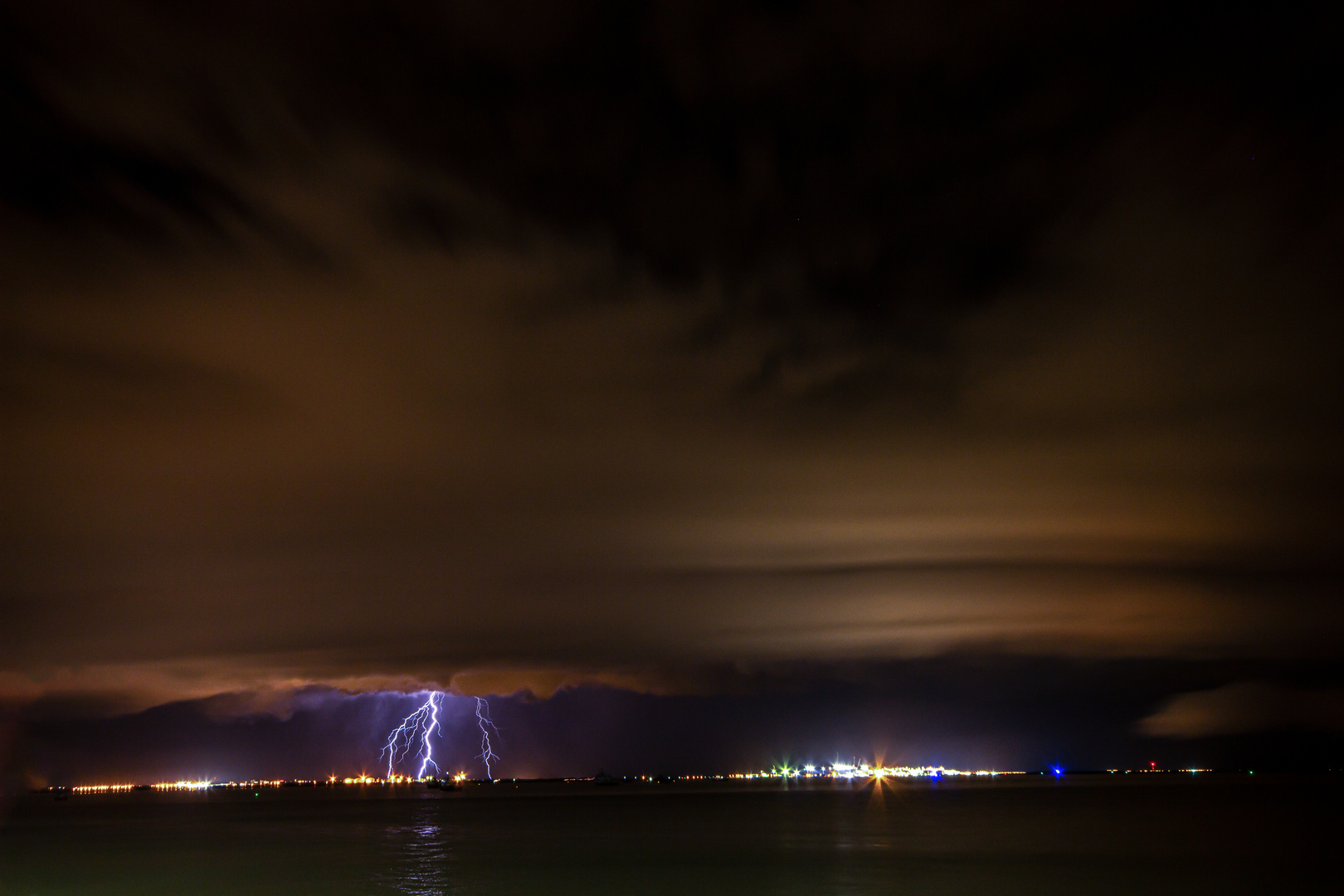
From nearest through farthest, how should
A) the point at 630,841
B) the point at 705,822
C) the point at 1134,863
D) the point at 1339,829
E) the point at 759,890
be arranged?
the point at 759,890, the point at 1134,863, the point at 630,841, the point at 1339,829, the point at 705,822

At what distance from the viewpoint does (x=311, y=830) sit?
296ft

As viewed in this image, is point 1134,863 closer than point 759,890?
No

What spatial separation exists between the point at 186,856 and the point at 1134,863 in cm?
5760

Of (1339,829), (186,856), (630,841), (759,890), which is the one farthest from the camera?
(1339,829)

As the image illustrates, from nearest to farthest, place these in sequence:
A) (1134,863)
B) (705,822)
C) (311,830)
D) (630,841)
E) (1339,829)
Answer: (1134,863), (630,841), (1339,829), (311,830), (705,822)

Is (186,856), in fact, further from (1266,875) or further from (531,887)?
(1266,875)

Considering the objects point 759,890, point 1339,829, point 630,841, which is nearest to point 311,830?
point 630,841

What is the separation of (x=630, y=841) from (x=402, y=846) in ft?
54.3

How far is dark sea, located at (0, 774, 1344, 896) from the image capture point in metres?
45.9

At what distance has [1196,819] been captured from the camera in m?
91.9

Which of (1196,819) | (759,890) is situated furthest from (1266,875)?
(1196,819)

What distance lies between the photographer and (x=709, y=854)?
61938mm

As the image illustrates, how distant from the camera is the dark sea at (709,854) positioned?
45906 millimetres

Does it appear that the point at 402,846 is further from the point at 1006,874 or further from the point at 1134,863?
the point at 1134,863
